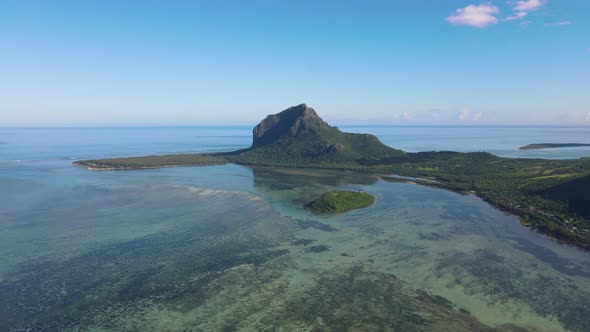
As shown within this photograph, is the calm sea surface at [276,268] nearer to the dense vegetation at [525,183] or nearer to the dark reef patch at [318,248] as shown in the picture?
the dark reef patch at [318,248]

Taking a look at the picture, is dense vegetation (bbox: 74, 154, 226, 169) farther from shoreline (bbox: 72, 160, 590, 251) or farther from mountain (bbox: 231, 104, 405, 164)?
mountain (bbox: 231, 104, 405, 164)

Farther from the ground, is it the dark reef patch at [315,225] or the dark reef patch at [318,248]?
the dark reef patch at [315,225]

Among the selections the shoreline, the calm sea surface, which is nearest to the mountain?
the shoreline

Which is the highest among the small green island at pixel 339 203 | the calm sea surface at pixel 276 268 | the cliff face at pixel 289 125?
the cliff face at pixel 289 125

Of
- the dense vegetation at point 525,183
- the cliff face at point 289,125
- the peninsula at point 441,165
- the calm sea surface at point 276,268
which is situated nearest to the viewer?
the calm sea surface at point 276,268

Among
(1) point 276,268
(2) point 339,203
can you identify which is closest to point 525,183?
(2) point 339,203

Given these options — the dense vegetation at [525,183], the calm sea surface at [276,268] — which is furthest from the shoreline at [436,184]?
the calm sea surface at [276,268]
